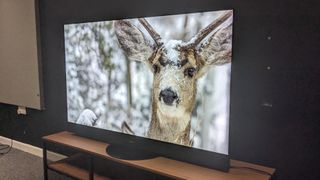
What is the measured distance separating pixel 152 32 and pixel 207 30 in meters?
0.43

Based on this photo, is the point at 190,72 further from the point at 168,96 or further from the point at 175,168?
the point at 175,168

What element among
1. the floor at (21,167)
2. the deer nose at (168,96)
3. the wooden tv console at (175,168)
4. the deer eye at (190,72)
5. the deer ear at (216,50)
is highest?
the deer ear at (216,50)

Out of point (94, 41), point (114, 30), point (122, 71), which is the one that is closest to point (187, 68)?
point (122, 71)

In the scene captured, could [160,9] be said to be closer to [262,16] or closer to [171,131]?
[262,16]

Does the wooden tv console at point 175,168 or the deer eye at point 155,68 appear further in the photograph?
the deer eye at point 155,68

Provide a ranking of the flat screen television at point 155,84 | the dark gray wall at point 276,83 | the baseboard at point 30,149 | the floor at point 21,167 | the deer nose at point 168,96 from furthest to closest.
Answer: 1. the baseboard at point 30,149
2. the floor at point 21,167
3. the deer nose at point 168,96
4. the flat screen television at point 155,84
5. the dark gray wall at point 276,83

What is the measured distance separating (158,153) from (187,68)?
72 centimetres

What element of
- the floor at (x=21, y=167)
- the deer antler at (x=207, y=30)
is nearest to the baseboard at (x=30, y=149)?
the floor at (x=21, y=167)

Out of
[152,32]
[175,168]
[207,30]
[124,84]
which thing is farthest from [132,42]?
[175,168]

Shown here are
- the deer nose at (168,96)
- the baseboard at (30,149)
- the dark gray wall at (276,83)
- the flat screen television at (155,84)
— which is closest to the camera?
the dark gray wall at (276,83)

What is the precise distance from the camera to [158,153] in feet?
6.96

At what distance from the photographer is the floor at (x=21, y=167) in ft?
9.36

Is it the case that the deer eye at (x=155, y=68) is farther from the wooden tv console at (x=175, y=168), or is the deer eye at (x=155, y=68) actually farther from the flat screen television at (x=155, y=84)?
the wooden tv console at (x=175, y=168)

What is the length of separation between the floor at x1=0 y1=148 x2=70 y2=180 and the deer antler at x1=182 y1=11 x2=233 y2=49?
200 cm
